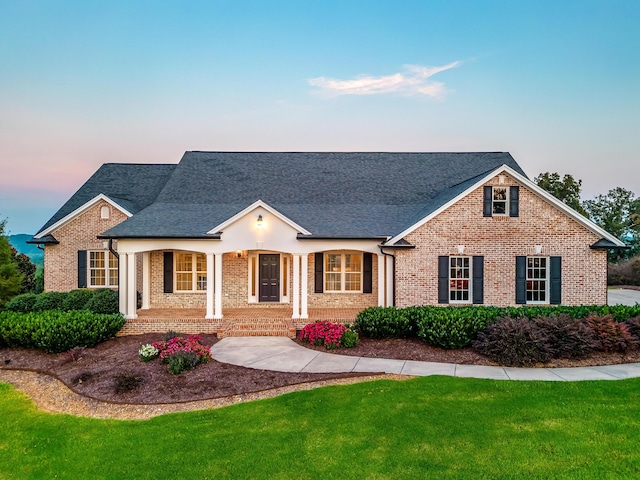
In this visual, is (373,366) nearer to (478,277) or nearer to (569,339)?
(569,339)

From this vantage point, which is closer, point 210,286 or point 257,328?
point 257,328

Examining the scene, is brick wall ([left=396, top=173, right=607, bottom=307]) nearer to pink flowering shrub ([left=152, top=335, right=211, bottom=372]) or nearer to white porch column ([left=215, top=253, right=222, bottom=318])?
white porch column ([left=215, top=253, right=222, bottom=318])

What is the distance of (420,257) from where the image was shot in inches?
504

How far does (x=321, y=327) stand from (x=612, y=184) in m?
44.6

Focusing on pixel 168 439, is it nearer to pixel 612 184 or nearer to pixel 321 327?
pixel 321 327

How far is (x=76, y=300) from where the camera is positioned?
1342 centimetres

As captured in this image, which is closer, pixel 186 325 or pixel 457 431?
pixel 457 431

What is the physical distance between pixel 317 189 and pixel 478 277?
8.12 metres

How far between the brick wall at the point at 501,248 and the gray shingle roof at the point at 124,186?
41.2 ft

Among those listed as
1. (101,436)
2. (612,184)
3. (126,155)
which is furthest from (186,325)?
(612,184)

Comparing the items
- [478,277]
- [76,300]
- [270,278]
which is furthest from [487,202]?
[76,300]

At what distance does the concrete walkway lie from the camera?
794 cm

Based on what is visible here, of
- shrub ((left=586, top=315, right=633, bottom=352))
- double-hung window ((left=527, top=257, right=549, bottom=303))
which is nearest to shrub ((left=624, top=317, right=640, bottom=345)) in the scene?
shrub ((left=586, top=315, right=633, bottom=352))

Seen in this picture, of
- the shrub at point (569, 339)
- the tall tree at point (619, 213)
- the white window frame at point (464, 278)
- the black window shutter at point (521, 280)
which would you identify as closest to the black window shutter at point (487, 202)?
the white window frame at point (464, 278)
